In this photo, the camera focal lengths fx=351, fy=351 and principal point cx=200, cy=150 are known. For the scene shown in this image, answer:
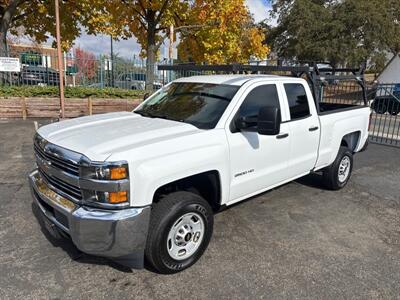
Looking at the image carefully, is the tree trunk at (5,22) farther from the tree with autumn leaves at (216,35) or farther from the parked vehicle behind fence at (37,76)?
the tree with autumn leaves at (216,35)

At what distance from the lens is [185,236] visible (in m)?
3.29

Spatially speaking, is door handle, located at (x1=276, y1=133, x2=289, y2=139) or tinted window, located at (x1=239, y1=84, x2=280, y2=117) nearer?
tinted window, located at (x1=239, y1=84, x2=280, y2=117)

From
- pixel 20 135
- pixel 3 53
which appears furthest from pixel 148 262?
pixel 3 53

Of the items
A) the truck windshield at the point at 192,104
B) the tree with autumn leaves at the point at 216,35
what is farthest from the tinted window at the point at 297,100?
the tree with autumn leaves at the point at 216,35

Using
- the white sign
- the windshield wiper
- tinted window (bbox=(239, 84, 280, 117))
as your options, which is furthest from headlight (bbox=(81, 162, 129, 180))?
the white sign

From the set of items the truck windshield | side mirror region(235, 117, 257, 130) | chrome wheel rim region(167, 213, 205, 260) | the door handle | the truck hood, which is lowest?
chrome wheel rim region(167, 213, 205, 260)

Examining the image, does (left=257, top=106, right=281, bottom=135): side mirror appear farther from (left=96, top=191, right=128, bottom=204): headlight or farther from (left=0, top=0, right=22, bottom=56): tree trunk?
(left=0, top=0, right=22, bottom=56): tree trunk

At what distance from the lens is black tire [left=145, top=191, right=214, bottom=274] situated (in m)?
2.99

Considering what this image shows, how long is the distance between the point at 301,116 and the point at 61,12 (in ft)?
47.2

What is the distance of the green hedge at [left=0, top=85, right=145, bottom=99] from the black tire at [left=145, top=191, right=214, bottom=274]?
33.6 ft

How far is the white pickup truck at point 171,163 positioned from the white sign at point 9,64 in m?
9.35

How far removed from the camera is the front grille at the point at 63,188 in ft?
9.48

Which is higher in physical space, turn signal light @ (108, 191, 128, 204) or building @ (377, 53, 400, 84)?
building @ (377, 53, 400, 84)

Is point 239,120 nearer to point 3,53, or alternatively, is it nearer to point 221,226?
point 221,226
